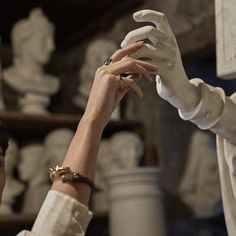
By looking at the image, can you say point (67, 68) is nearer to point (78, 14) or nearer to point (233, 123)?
point (78, 14)

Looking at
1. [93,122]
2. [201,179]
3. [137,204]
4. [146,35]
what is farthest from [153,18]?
[201,179]

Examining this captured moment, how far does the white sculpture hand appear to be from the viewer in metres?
0.97

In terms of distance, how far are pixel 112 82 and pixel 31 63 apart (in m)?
1.59

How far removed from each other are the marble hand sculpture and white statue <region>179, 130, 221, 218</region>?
1258 millimetres

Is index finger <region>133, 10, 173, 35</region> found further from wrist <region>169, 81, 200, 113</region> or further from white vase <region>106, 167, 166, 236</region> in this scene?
white vase <region>106, 167, 166, 236</region>

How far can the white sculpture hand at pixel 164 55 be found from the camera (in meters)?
0.97

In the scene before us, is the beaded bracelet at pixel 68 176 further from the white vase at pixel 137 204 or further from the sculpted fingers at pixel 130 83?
the white vase at pixel 137 204

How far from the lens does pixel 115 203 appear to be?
2211mm

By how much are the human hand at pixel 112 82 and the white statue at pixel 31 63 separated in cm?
146

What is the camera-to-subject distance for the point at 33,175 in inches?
91.2

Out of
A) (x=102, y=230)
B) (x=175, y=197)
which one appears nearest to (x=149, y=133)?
(x=175, y=197)

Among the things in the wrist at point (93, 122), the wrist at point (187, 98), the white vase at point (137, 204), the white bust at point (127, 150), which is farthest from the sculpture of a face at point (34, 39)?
the wrist at point (93, 122)

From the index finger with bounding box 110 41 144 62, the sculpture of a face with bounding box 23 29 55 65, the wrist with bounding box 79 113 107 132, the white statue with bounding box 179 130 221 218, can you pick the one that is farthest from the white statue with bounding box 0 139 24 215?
the wrist with bounding box 79 113 107 132

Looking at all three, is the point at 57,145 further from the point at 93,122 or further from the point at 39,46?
the point at 93,122
